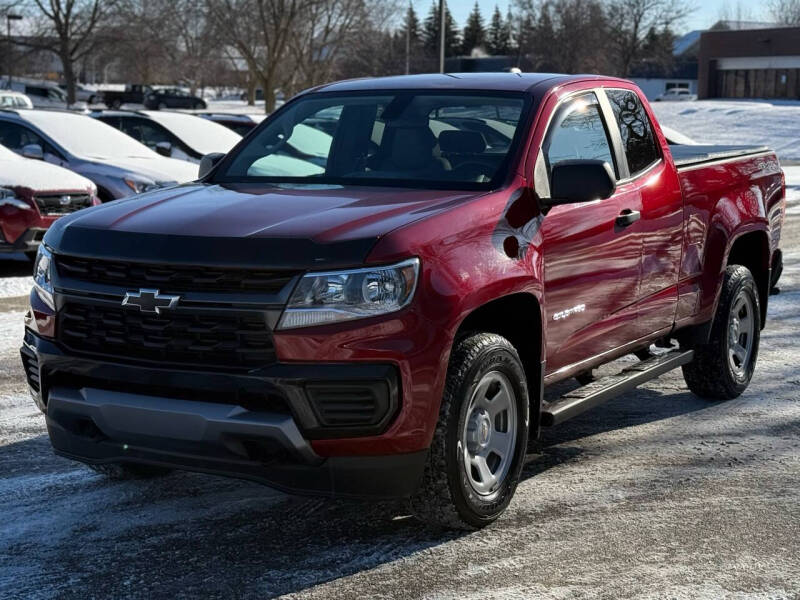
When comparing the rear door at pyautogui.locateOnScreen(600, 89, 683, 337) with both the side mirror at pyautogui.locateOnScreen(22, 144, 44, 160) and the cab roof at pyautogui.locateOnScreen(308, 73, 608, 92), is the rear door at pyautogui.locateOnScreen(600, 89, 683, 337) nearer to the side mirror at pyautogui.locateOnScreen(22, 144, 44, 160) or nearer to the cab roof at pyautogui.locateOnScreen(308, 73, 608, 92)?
the cab roof at pyautogui.locateOnScreen(308, 73, 608, 92)

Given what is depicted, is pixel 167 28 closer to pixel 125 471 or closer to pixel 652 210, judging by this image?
pixel 652 210

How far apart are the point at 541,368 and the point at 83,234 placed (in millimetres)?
1909

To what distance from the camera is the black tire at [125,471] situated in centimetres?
527

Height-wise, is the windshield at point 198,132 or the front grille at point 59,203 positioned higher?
the windshield at point 198,132

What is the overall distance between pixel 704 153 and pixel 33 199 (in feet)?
24.4

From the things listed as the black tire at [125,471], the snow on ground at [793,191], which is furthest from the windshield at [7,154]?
the snow on ground at [793,191]

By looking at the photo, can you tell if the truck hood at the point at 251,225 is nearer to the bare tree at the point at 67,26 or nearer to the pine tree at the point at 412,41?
the bare tree at the point at 67,26

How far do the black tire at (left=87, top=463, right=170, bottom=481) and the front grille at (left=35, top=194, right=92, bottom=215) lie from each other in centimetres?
726

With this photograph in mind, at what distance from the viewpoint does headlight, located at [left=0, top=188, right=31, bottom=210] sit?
11859 mm

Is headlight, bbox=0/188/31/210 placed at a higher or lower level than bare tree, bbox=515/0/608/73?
lower

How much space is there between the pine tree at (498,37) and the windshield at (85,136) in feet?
375

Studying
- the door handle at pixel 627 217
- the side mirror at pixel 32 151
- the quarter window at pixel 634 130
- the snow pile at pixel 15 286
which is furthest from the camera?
the side mirror at pixel 32 151

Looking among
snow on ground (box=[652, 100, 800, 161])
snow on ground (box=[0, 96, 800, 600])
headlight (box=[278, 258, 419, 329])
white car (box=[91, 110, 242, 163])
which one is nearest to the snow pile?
snow on ground (box=[0, 96, 800, 600])

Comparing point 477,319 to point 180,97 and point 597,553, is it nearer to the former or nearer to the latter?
point 597,553
